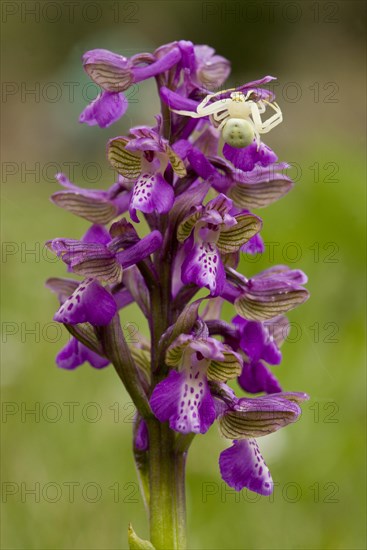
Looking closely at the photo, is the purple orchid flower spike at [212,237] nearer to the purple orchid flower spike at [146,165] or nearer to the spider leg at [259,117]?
the purple orchid flower spike at [146,165]

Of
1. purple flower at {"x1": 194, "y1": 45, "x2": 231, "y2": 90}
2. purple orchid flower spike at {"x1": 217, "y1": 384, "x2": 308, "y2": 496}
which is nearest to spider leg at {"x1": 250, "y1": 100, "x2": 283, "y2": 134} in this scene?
purple flower at {"x1": 194, "y1": 45, "x2": 231, "y2": 90}

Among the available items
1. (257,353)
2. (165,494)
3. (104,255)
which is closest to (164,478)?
(165,494)

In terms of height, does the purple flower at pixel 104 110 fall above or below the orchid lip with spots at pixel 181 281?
above

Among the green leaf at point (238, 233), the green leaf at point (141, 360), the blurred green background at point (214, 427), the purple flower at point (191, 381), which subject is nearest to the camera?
the purple flower at point (191, 381)

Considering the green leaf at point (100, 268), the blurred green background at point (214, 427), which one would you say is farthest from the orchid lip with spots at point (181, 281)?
the blurred green background at point (214, 427)

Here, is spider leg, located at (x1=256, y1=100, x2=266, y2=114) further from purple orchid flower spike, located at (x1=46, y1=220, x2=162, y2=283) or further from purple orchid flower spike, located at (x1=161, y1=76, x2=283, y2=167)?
purple orchid flower spike, located at (x1=46, y1=220, x2=162, y2=283)

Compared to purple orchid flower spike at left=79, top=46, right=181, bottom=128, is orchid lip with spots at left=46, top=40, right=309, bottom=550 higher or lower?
lower

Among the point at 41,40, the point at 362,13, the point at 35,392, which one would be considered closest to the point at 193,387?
the point at 35,392

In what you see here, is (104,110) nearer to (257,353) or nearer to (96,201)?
(96,201)
